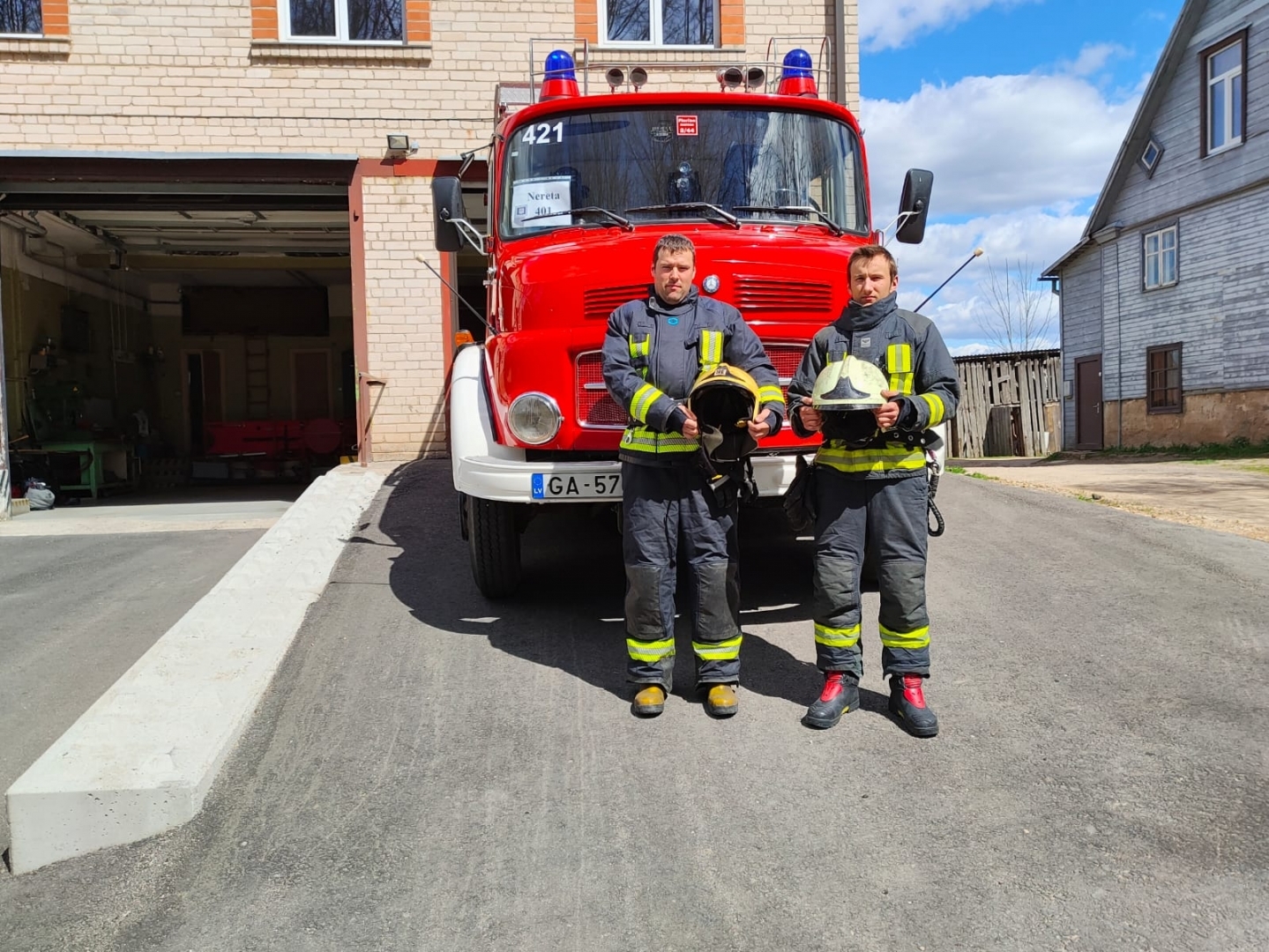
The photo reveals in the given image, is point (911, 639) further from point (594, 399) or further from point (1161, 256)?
point (1161, 256)

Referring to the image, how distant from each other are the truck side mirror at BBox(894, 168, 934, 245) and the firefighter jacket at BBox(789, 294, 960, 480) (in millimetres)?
2036

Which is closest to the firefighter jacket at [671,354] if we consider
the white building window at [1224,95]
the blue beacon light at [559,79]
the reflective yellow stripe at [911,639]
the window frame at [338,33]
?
the reflective yellow stripe at [911,639]

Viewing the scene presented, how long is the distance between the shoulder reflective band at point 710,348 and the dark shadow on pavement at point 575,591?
3.66 ft

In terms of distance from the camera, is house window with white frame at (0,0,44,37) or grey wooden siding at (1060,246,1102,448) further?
grey wooden siding at (1060,246,1102,448)

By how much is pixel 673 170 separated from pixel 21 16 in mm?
9052

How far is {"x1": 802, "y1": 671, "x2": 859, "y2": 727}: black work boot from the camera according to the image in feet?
12.3

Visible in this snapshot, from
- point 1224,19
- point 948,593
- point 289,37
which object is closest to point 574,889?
point 948,593

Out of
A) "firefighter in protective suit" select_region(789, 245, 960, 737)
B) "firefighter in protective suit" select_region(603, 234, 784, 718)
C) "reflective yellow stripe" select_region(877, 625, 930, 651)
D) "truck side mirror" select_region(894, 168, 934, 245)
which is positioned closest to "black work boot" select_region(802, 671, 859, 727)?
"firefighter in protective suit" select_region(789, 245, 960, 737)

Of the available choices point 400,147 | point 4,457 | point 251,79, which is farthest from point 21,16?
point 4,457

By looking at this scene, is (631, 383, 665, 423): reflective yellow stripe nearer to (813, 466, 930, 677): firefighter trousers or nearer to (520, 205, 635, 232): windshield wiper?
(813, 466, 930, 677): firefighter trousers

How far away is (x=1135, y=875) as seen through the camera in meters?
2.66

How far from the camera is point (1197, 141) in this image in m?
20.3

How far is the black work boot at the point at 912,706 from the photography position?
3646mm

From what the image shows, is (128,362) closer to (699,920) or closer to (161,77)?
(161,77)
